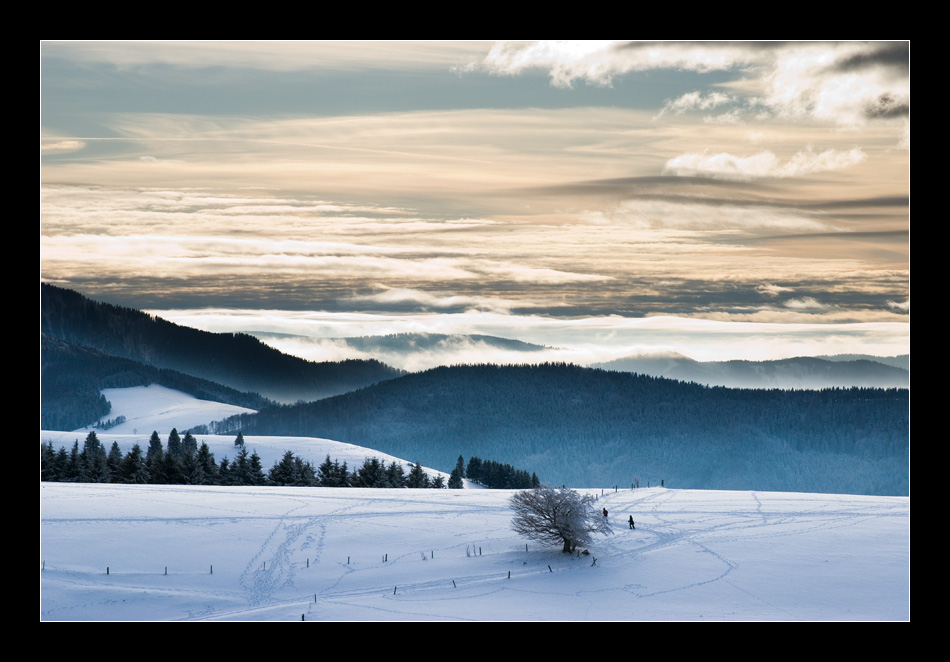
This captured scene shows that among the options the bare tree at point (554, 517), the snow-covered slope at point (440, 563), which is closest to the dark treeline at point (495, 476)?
the snow-covered slope at point (440, 563)


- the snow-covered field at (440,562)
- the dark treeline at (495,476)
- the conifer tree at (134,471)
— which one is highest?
the conifer tree at (134,471)

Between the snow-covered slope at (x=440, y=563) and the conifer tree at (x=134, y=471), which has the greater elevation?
the conifer tree at (x=134, y=471)

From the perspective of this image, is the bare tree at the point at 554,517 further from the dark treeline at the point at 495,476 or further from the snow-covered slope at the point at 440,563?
the dark treeline at the point at 495,476

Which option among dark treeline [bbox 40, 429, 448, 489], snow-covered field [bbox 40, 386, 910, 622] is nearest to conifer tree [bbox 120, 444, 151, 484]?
dark treeline [bbox 40, 429, 448, 489]

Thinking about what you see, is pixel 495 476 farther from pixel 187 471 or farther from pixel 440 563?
pixel 440 563

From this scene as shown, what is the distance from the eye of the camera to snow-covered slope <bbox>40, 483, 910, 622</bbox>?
120ft

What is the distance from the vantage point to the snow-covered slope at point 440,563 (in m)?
36.6

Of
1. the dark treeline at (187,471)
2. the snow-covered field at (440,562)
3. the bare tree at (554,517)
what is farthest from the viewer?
the dark treeline at (187,471)

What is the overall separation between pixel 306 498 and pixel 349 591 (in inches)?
969

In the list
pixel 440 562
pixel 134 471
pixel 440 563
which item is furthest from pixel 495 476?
pixel 440 563

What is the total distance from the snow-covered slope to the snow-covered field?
0.11 meters

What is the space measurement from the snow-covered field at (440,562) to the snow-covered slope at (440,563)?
0.11 metres
